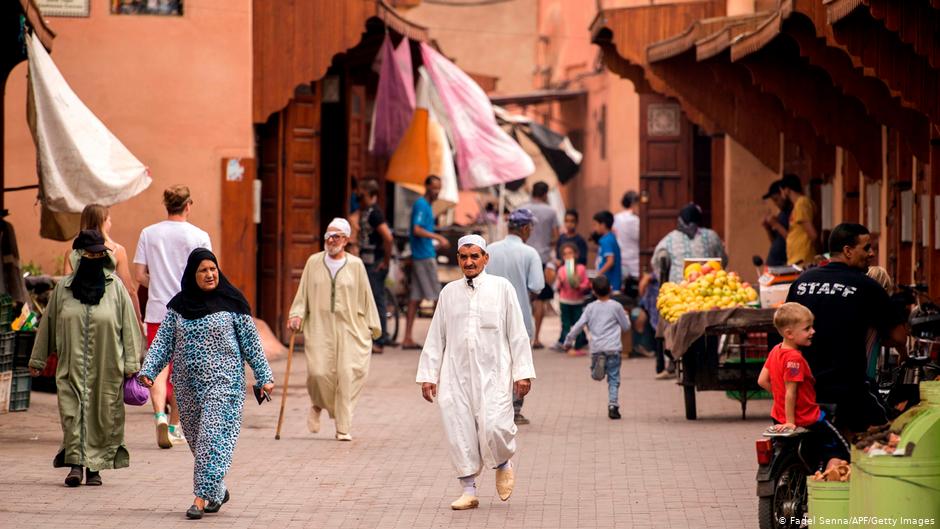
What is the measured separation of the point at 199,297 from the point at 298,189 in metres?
9.95

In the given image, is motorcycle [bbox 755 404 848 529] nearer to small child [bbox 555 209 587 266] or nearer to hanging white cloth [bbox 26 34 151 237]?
hanging white cloth [bbox 26 34 151 237]

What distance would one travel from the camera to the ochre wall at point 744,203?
1966 cm

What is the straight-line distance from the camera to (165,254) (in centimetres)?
1147

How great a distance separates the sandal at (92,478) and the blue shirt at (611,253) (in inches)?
426

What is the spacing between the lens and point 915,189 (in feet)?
41.3

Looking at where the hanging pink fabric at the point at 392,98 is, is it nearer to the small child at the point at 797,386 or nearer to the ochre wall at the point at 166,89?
the ochre wall at the point at 166,89

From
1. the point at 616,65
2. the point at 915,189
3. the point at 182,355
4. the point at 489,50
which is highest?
the point at 489,50

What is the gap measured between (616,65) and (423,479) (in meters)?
11.5

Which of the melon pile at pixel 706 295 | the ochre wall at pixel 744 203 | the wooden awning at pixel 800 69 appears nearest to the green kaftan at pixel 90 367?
the melon pile at pixel 706 295

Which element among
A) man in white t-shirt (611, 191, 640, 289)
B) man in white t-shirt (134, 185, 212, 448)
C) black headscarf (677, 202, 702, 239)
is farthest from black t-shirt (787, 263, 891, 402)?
man in white t-shirt (611, 191, 640, 289)

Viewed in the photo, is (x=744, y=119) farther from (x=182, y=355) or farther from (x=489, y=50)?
(x=489, y=50)

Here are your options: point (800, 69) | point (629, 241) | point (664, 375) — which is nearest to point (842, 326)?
point (800, 69)

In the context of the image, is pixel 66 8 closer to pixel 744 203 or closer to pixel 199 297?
pixel 744 203

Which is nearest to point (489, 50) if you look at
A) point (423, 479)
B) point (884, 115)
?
point (884, 115)
